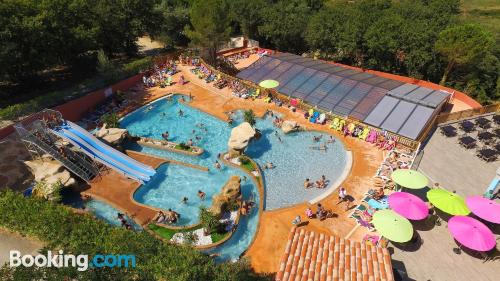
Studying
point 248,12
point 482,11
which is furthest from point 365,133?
point 482,11

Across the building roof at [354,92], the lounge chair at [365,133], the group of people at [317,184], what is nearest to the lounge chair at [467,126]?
the building roof at [354,92]

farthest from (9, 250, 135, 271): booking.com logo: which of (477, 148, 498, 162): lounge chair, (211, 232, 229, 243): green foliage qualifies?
(477, 148, 498, 162): lounge chair

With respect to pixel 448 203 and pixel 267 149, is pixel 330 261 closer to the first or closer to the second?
pixel 448 203

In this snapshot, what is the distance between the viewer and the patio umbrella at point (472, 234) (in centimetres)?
1828

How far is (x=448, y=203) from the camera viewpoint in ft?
68.5

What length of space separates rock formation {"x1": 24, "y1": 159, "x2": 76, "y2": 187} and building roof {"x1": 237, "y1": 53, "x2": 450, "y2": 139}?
2333 centimetres

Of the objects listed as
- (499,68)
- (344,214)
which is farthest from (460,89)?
(344,214)

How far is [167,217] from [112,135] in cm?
1194

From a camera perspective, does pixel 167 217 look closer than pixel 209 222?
No

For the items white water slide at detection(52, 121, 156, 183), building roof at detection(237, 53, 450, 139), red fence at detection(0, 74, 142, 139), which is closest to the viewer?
white water slide at detection(52, 121, 156, 183)

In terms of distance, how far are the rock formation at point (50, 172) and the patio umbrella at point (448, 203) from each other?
27286 millimetres

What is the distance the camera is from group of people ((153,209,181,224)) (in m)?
22.8

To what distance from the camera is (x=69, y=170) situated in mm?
26375

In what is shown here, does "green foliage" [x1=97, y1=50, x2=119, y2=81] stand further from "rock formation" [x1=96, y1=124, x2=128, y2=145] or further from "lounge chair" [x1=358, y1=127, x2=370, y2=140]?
"lounge chair" [x1=358, y1=127, x2=370, y2=140]
